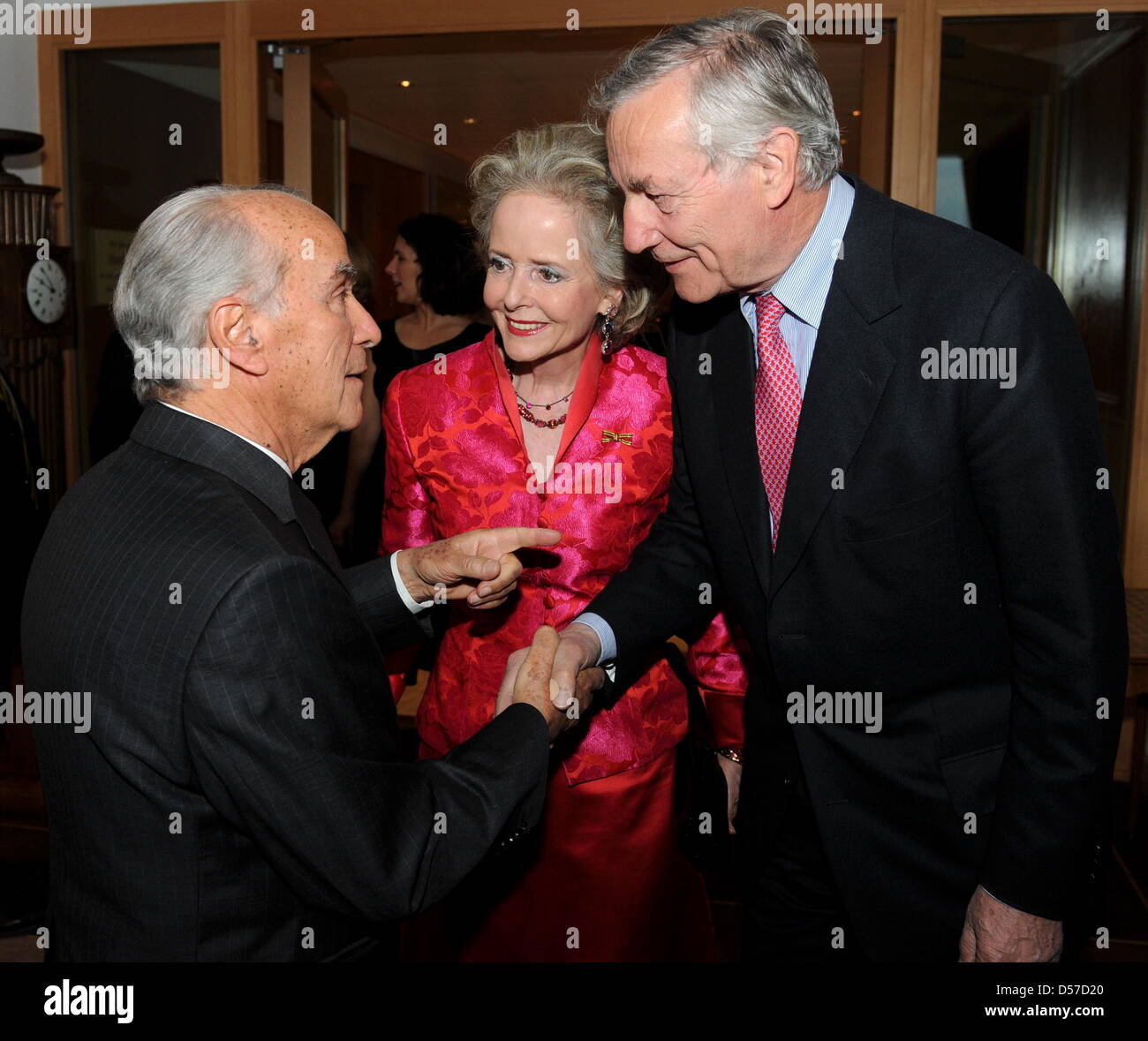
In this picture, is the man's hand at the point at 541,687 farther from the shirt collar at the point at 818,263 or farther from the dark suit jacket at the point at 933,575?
the shirt collar at the point at 818,263

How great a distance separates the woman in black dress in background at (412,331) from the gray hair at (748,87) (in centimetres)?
255

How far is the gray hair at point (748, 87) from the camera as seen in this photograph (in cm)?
134

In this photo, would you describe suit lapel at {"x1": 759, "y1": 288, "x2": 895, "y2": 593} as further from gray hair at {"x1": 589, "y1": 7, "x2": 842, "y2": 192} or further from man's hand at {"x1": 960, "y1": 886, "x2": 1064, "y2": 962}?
man's hand at {"x1": 960, "y1": 886, "x2": 1064, "y2": 962}

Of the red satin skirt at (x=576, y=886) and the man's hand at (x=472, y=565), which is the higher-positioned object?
the man's hand at (x=472, y=565)

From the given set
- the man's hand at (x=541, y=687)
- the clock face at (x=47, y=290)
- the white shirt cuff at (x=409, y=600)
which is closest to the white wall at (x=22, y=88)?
the clock face at (x=47, y=290)

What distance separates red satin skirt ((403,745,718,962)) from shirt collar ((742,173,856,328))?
92 centimetres

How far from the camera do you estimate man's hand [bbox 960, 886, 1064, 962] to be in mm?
1298

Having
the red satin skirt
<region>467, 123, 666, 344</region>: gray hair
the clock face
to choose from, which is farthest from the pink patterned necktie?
the clock face

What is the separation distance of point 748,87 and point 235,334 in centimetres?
69

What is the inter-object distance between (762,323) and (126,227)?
4.02 metres

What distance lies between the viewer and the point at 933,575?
4.40ft

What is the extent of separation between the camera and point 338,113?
15.8 feet

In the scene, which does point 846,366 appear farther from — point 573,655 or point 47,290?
point 47,290

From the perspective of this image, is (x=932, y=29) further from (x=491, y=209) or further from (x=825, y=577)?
(x=825, y=577)
